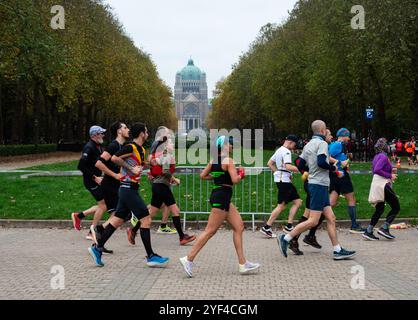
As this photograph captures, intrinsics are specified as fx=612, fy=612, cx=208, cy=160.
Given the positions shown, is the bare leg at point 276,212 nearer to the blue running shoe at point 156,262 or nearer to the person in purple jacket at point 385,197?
the person in purple jacket at point 385,197

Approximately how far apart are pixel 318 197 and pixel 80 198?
831cm

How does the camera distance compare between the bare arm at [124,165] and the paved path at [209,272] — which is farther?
the bare arm at [124,165]

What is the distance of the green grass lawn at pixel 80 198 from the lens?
44.9 feet

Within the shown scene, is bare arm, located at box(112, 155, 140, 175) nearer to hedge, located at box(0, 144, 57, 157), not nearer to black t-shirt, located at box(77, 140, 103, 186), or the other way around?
black t-shirt, located at box(77, 140, 103, 186)

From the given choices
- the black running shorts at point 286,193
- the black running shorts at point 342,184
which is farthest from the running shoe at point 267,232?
the black running shorts at point 342,184

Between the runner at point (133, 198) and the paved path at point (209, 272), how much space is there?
215 mm

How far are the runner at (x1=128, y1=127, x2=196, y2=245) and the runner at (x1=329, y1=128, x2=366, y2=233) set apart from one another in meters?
2.96

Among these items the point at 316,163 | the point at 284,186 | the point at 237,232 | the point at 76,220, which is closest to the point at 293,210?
the point at 284,186

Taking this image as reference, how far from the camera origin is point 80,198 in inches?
632

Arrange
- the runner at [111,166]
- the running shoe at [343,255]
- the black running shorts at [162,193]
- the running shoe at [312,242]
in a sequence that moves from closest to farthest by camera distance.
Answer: the running shoe at [343,255]
the runner at [111,166]
the running shoe at [312,242]
the black running shorts at [162,193]

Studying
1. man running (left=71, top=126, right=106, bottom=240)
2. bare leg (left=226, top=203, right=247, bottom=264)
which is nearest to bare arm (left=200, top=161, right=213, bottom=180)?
bare leg (left=226, top=203, right=247, bottom=264)

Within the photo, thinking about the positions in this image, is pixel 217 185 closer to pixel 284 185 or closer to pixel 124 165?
pixel 124 165
